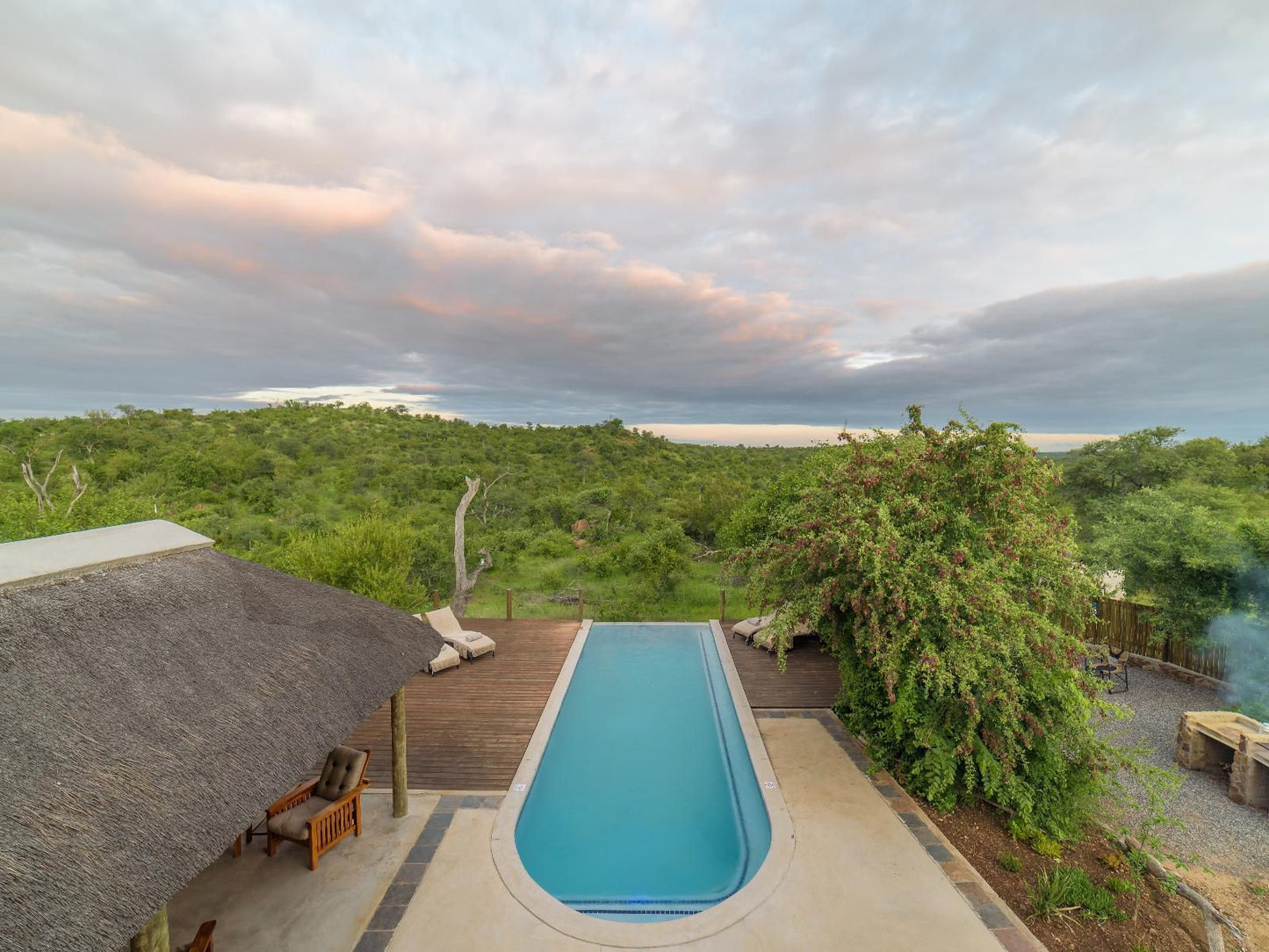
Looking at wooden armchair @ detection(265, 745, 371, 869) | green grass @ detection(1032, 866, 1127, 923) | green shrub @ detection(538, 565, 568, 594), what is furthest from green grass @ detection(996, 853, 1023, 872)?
green shrub @ detection(538, 565, 568, 594)

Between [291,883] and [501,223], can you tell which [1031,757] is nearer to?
[291,883]

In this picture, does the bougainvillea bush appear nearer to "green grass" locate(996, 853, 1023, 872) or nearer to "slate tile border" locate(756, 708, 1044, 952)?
"slate tile border" locate(756, 708, 1044, 952)

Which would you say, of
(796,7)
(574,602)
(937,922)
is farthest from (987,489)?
(574,602)

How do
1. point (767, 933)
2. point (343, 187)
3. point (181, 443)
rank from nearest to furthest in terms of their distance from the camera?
point (767, 933) < point (343, 187) < point (181, 443)

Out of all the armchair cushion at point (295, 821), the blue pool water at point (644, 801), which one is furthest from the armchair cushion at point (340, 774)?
the blue pool water at point (644, 801)

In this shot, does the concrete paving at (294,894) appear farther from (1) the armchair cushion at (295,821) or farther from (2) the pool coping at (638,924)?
(2) the pool coping at (638,924)

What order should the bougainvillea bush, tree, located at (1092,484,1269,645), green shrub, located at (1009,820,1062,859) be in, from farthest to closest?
tree, located at (1092,484,1269,645), the bougainvillea bush, green shrub, located at (1009,820,1062,859)
